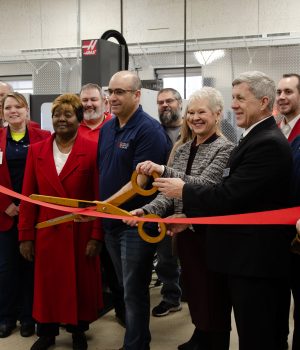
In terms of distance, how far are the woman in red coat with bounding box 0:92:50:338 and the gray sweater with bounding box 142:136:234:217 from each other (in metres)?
1.24

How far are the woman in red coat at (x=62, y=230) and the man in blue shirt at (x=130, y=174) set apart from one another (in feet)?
0.88

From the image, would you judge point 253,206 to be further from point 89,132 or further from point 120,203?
point 89,132

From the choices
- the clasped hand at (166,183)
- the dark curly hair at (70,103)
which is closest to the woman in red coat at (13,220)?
the dark curly hair at (70,103)

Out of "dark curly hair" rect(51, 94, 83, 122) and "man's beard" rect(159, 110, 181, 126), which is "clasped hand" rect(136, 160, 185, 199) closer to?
"dark curly hair" rect(51, 94, 83, 122)

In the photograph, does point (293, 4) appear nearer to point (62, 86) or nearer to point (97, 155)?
point (62, 86)

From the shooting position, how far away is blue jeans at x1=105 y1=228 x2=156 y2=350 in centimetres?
254

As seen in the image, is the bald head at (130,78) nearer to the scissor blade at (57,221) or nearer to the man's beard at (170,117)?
the scissor blade at (57,221)

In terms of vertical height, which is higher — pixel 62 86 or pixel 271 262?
pixel 62 86

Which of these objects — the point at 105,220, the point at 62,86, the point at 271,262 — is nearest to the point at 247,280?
the point at 271,262

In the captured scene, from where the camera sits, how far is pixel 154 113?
4637 millimetres

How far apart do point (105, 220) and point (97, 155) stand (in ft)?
1.36

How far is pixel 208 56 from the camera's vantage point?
25.2 ft

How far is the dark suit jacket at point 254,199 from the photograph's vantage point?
1.84 metres

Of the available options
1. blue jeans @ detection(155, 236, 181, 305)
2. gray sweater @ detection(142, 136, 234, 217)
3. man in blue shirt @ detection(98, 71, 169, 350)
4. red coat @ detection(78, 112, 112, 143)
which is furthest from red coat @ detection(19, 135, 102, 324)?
blue jeans @ detection(155, 236, 181, 305)
